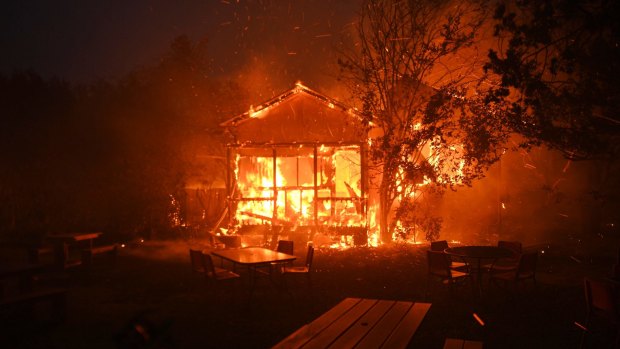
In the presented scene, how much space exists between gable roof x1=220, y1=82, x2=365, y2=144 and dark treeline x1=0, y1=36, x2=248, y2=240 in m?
4.39

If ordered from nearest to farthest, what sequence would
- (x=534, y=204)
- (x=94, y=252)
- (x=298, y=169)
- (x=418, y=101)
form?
(x=94, y=252) < (x=418, y=101) < (x=298, y=169) < (x=534, y=204)

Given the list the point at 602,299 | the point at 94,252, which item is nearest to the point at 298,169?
the point at 94,252

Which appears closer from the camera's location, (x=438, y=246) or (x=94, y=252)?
(x=438, y=246)

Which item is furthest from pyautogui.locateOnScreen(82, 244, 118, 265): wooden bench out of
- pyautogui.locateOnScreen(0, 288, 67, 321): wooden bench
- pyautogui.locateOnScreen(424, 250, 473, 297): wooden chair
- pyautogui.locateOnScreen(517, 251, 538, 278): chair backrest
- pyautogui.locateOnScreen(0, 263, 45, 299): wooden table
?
pyautogui.locateOnScreen(517, 251, 538, 278): chair backrest

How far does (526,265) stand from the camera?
8.37 meters

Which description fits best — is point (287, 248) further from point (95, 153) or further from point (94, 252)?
point (95, 153)

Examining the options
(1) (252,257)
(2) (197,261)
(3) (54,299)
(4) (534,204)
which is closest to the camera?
(3) (54,299)

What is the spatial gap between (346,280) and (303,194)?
741cm

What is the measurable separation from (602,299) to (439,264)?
9.96ft

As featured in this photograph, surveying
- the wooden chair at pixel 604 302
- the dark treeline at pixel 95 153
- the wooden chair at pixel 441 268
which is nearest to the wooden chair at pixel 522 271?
the wooden chair at pixel 441 268

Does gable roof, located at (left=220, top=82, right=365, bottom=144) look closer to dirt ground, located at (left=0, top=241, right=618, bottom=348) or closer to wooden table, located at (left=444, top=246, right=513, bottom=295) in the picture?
dirt ground, located at (left=0, top=241, right=618, bottom=348)

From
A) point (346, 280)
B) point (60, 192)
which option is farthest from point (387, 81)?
point (60, 192)

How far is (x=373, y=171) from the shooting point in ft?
54.4

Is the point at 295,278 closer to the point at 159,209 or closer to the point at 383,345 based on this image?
the point at 383,345
